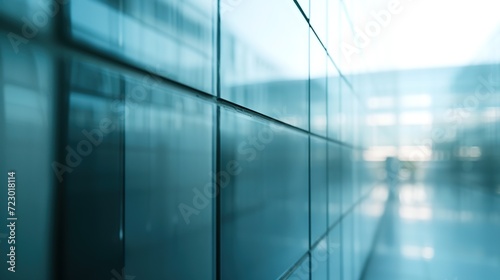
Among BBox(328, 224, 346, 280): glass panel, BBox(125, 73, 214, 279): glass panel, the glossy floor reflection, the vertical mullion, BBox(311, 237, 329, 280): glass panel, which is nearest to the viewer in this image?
BBox(125, 73, 214, 279): glass panel

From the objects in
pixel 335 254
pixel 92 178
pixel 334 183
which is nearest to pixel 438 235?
pixel 335 254

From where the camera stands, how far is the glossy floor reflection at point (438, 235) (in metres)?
8.78

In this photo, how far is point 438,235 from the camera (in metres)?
11.6

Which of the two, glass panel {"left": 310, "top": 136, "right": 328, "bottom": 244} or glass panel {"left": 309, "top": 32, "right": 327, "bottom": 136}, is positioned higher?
glass panel {"left": 309, "top": 32, "right": 327, "bottom": 136}

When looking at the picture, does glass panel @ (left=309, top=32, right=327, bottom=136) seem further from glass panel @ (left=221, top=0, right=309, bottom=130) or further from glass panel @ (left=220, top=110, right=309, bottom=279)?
glass panel @ (left=220, top=110, right=309, bottom=279)

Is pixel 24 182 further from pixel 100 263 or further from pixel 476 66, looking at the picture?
pixel 476 66

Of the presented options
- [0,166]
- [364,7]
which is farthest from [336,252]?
[364,7]

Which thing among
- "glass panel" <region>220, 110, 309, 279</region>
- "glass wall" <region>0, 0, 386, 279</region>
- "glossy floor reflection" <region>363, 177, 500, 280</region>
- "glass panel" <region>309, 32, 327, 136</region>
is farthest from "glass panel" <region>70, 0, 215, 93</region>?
"glossy floor reflection" <region>363, 177, 500, 280</region>

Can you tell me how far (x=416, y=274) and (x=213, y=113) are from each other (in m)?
8.35

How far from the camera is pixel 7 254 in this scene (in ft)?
2.27

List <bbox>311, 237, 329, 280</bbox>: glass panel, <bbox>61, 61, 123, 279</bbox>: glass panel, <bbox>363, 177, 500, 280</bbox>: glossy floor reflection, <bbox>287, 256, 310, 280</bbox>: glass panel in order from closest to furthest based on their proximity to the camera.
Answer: <bbox>61, 61, 123, 279</bbox>: glass panel < <bbox>287, 256, 310, 280</bbox>: glass panel < <bbox>311, 237, 329, 280</bbox>: glass panel < <bbox>363, 177, 500, 280</bbox>: glossy floor reflection

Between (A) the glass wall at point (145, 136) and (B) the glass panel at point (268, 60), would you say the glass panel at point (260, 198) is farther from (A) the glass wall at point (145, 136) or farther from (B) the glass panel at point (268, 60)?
(B) the glass panel at point (268, 60)

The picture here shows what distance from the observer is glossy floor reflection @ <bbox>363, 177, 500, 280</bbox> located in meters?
8.78

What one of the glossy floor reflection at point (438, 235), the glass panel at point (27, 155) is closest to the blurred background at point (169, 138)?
the glass panel at point (27, 155)
